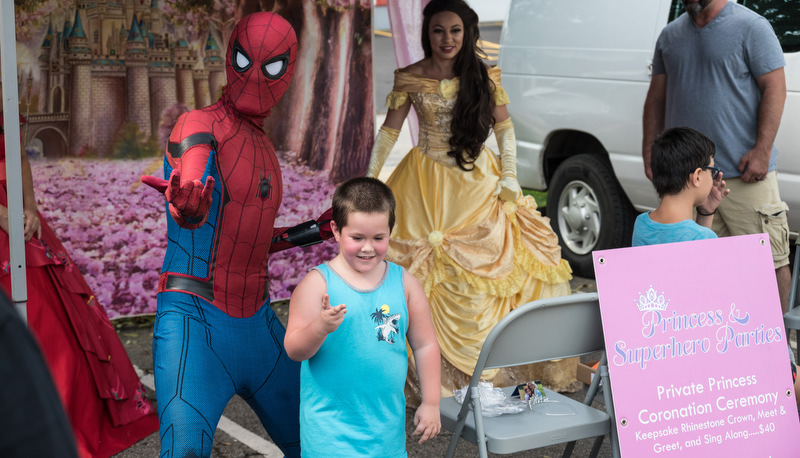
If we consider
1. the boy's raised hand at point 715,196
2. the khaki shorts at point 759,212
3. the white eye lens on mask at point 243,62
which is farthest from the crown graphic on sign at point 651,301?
the khaki shorts at point 759,212

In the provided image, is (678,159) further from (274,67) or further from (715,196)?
(274,67)

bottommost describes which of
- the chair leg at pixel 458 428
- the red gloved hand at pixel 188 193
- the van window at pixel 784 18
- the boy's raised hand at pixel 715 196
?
the chair leg at pixel 458 428

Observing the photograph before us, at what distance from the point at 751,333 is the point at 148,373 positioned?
10.0ft

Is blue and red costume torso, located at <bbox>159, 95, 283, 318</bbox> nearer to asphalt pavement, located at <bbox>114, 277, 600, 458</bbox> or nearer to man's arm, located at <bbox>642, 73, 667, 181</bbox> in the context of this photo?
asphalt pavement, located at <bbox>114, 277, 600, 458</bbox>

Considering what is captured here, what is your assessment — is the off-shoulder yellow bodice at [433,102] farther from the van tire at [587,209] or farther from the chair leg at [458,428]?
the van tire at [587,209]

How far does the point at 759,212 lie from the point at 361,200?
7.58 feet

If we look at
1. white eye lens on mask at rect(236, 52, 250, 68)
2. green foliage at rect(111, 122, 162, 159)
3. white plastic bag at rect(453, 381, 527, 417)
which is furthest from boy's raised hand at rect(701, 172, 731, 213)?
green foliage at rect(111, 122, 162, 159)

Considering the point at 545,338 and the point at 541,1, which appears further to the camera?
the point at 541,1

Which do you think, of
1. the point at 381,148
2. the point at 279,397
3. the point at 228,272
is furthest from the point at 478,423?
the point at 381,148

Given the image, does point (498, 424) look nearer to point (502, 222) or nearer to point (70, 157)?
point (502, 222)

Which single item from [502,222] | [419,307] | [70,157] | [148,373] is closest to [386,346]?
[419,307]

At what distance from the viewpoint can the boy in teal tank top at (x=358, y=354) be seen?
85.6 inches

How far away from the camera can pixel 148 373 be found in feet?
14.8

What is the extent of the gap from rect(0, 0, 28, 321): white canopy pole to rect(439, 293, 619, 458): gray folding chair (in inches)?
49.5
